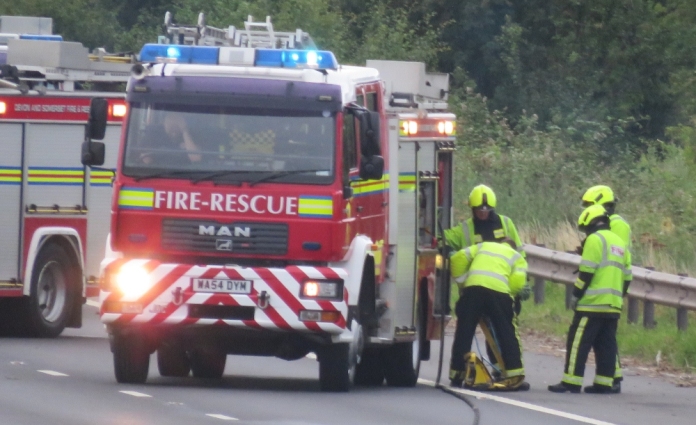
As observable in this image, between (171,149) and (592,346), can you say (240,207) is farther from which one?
(592,346)

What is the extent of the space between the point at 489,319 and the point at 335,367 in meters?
1.82

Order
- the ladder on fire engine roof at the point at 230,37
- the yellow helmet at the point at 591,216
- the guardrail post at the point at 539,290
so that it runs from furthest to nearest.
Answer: the guardrail post at the point at 539,290, the yellow helmet at the point at 591,216, the ladder on fire engine roof at the point at 230,37

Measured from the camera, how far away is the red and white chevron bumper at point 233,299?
34.9 ft

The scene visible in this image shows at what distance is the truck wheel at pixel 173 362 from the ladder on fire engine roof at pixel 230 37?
2.53 metres

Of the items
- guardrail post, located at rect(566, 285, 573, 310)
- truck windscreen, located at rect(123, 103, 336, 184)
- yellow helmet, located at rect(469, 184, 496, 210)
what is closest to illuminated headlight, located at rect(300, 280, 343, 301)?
truck windscreen, located at rect(123, 103, 336, 184)

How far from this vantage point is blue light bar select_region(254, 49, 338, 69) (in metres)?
11.1

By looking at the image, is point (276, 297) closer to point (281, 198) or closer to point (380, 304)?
point (281, 198)

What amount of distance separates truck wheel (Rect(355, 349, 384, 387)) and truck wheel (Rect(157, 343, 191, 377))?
4.86 ft

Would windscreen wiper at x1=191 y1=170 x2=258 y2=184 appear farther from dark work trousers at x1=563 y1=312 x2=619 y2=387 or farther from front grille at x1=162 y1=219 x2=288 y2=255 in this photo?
dark work trousers at x1=563 y1=312 x2=619 y2=387

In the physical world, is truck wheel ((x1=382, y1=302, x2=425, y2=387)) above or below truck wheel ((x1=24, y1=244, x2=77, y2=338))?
below

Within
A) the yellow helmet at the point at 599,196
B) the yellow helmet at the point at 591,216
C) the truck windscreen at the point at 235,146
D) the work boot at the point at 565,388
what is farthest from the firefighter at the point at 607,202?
the truck windscreen at the point at 235,146

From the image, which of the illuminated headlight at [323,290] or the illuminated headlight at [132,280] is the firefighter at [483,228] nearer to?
the illuminated headlight at [323,290]

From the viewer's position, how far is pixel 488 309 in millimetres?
12344

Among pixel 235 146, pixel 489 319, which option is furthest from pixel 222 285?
pixel 489 319
